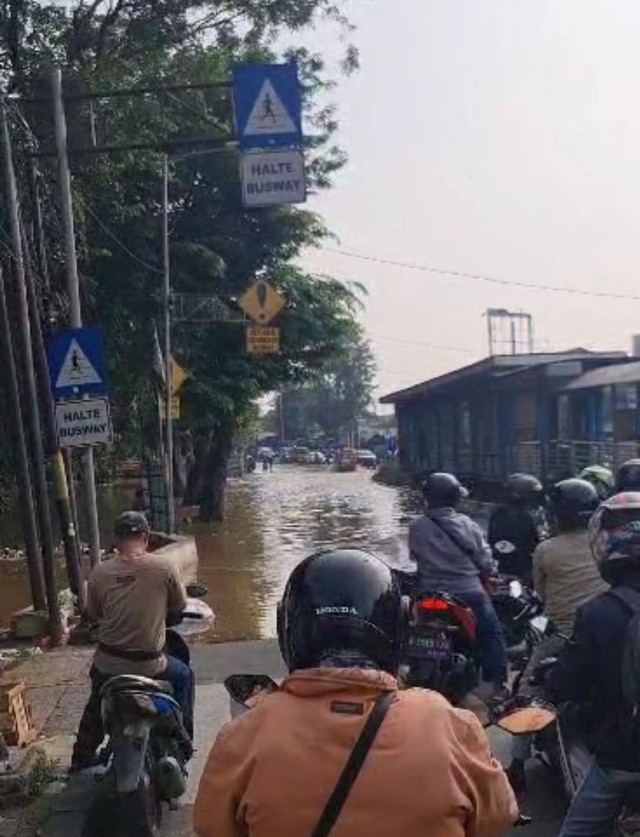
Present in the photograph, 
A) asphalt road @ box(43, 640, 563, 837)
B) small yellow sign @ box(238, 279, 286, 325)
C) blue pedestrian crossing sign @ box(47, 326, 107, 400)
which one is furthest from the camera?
small yellow sign @ box(238, 279, 286, 325)

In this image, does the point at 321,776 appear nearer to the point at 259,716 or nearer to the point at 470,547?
the point at 259,716

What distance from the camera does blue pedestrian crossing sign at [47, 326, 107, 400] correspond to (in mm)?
9531

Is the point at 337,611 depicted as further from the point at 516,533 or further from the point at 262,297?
the point at 262,297

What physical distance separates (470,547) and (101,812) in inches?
128

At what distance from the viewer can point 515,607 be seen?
791 centimetres

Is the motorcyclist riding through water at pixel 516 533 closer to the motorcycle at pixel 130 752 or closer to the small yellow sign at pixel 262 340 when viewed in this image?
the motorcycle at pixel 130 752

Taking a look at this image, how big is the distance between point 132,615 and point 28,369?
16.3 feet

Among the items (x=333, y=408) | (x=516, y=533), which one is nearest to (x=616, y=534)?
(x=516, y=533)

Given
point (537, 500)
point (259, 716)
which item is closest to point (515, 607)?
point (537, 500)

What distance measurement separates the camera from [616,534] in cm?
379

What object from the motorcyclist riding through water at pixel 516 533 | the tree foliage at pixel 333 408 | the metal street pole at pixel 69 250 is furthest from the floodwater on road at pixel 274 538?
the tree foliage at pixel 333 408

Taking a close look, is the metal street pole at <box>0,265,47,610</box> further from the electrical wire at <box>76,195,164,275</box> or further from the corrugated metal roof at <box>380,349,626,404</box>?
the corrugated metal roof at <box>380,349,626,404</box>

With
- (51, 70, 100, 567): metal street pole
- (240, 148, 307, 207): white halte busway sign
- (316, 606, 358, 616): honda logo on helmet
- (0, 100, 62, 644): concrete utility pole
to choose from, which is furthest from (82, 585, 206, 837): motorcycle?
(240, 148, 307, 207): white halte busway sign

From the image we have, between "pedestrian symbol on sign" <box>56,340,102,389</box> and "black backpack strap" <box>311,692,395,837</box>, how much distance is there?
7.88 metres
